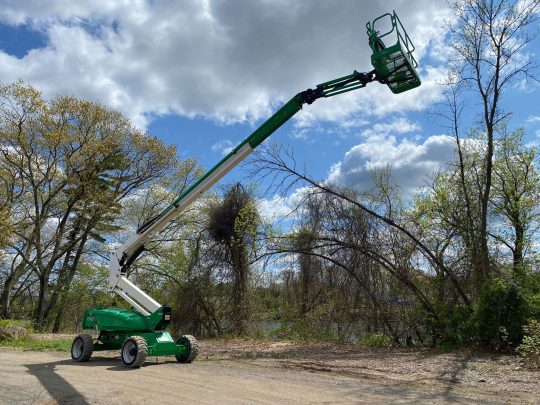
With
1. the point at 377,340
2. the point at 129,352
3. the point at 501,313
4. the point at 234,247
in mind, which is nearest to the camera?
the point at 129,352

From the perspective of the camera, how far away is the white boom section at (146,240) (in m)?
11.8

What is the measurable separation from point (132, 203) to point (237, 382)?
25072 millimetres

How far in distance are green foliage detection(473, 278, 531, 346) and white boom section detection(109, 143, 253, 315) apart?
24.1ft

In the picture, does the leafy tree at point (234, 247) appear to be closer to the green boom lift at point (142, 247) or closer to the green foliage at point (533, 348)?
the green boom lift at point (142, 247)

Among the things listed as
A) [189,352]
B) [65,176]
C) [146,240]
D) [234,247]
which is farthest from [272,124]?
[65,176]

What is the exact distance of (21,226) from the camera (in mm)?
29016

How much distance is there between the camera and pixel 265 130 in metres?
11.1

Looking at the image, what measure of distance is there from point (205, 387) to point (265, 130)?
18.2 feet

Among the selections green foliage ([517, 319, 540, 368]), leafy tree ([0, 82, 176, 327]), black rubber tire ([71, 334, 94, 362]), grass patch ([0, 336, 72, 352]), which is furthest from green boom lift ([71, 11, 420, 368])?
leafy tree ([0, 82, 176, 327])

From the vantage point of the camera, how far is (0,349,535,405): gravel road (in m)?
7.46

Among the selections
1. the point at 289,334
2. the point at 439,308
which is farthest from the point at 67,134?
the point at 439,308

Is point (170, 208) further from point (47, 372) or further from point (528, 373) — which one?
point (528, 373)

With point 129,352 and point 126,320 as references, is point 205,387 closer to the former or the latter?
point 129,352

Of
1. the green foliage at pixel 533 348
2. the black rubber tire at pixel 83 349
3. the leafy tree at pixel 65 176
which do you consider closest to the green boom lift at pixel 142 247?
the black rubber tire at pixel 83 349
